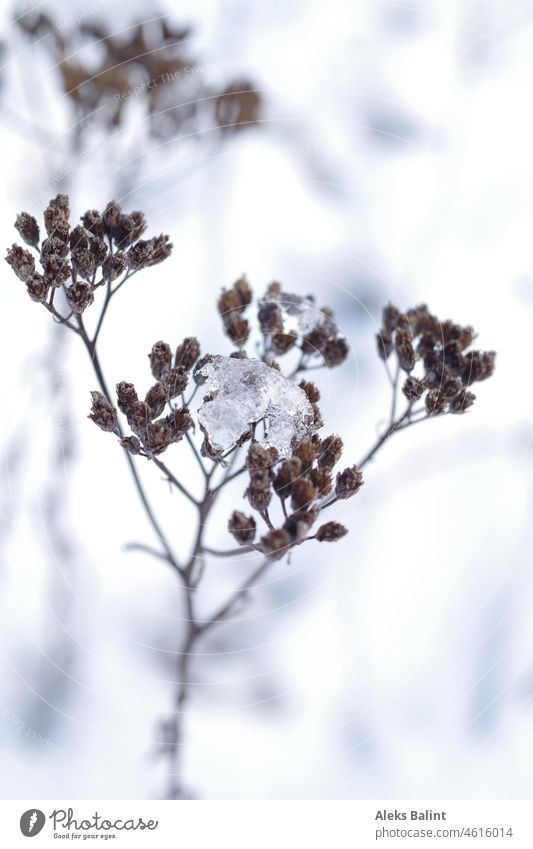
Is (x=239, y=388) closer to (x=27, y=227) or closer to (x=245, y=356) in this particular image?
(x=245, y=356)

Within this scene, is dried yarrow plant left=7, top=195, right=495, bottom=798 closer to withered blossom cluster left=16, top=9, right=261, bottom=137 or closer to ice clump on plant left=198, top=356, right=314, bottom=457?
ice clump on plant left=198, top=356, right=314, bottom=457

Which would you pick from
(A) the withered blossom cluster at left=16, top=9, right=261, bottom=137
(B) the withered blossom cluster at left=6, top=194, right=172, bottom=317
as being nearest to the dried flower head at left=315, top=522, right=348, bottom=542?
(B) the withered blossom cluster at left=6, top=194, right=172, bottom=317

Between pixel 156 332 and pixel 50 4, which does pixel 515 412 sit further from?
pixel 50 4

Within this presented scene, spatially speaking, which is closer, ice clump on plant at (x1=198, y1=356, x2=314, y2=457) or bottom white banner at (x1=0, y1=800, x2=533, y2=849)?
ice clump on plant at (x1=198, y1=356, x2=314, y2=457)

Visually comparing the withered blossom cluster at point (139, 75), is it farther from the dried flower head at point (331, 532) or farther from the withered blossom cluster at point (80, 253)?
the dried flower head at point (331, 532)

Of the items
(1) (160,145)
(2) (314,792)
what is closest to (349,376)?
(1) (160,145)

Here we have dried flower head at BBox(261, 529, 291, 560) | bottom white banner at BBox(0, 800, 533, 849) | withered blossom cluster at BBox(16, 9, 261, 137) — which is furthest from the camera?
withered blossom cluster at BBox(16, 9, 261, 137)

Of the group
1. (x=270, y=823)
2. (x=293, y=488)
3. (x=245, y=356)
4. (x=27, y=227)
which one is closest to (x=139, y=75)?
(x=27, y=227)
